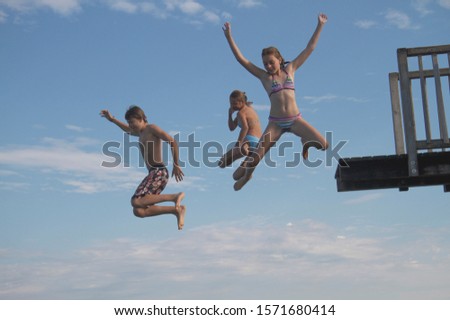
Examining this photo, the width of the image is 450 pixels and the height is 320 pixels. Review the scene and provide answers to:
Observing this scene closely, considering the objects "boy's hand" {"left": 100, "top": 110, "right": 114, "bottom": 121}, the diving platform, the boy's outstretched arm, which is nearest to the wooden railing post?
the diving platform

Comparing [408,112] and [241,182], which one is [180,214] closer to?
[241,182]

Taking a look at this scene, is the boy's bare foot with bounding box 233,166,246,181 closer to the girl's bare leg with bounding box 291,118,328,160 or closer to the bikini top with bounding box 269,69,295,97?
the girl's bare leg with bounding box 291,118,328,160

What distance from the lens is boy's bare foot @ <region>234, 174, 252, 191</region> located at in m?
10.0

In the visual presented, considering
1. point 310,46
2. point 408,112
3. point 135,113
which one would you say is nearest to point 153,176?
point 135,113

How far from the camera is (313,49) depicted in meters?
9.52

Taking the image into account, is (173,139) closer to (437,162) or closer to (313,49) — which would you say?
(313,49)

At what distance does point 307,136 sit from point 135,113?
290cm

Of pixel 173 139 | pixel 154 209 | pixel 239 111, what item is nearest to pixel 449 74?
pixel 239 111

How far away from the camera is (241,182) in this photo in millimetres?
10164

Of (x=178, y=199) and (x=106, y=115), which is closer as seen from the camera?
(x=178, y=199)
